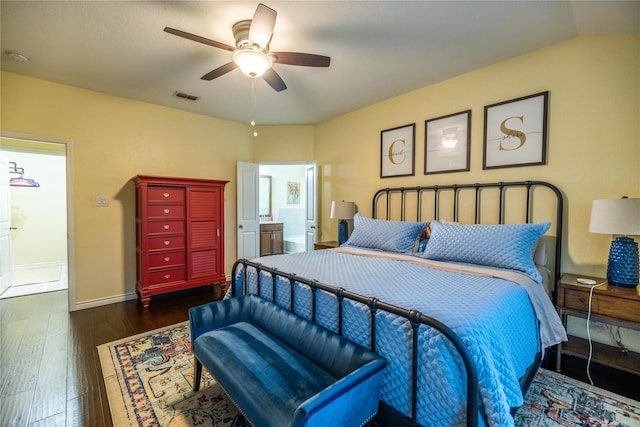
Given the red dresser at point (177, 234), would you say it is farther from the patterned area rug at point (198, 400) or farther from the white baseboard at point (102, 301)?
the patterned area rug at point (198, 400)

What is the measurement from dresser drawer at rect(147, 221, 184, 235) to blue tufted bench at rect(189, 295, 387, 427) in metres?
2.03

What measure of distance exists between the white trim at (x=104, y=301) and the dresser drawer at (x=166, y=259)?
675mm

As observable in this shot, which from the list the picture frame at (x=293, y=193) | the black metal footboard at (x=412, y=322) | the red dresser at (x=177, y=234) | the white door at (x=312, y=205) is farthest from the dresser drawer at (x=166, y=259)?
the picture frame at (x=293, y=193)

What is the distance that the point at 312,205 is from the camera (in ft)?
15.6

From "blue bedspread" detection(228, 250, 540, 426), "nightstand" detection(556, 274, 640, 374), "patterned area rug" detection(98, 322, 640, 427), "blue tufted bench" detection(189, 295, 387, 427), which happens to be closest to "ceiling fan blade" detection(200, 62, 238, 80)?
"blue bedspread" detection(228, 250, 540, 426)

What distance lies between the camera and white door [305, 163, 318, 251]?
15.4 ft

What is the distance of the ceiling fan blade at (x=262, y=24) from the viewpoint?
167 cm

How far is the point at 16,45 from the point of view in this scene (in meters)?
2.42

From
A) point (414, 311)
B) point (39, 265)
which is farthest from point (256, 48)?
point (39, 265)

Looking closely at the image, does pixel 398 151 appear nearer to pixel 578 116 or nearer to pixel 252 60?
pixel 578 116

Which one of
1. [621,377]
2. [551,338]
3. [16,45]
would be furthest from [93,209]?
[621,377]

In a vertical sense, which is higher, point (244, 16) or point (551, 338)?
point (244, 16)

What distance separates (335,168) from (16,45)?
11.8ft

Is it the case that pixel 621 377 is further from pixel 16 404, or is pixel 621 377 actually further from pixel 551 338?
pixel 16 404
